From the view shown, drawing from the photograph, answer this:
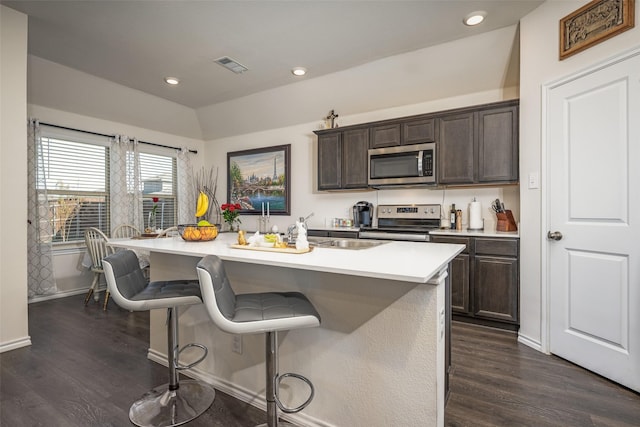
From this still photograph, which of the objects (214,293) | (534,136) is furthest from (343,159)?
(214,293)

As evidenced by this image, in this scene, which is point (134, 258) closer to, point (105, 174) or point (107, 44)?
point (107, 44)

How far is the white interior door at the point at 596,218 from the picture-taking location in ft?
6.31

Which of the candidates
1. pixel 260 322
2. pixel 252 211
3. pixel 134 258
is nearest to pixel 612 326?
pixel 260 322

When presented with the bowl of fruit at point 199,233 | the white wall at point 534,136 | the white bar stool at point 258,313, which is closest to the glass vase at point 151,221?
the bowl of fruit at point 199,233

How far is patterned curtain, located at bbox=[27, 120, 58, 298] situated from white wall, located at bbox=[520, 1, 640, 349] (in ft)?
16.8

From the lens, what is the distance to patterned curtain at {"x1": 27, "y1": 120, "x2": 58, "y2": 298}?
3631 millimetres

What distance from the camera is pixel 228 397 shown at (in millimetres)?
1883

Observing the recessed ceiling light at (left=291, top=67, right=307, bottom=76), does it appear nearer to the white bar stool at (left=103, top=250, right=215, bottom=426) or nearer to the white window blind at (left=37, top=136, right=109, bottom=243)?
the white bar stool at (left=103, top=250, right=215, bottom=426)

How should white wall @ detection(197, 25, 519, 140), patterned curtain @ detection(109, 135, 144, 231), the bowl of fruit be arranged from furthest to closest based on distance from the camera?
patterned curtain @ detection(109, 135, 144, 231) < white wall @ detection(197, 25, 519, 140) < the bowl of fruit

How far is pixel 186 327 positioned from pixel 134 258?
0.65m

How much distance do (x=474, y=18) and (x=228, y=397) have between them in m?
3.43

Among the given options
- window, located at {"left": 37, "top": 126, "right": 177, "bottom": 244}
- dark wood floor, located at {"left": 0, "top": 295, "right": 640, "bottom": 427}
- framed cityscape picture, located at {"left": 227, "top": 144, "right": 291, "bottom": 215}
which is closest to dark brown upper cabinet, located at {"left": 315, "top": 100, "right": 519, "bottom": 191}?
framed cityscape picture, located at {"left": 227, "top": 144, "right": 291, "bottom": 215}

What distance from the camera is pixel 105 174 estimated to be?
4.38 m

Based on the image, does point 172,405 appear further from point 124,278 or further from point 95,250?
point 95,250
